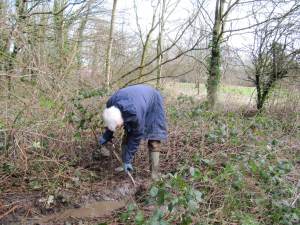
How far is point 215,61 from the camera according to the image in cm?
1065

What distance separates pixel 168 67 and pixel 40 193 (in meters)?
12.2

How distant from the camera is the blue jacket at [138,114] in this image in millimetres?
4500

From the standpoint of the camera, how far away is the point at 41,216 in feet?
13.5

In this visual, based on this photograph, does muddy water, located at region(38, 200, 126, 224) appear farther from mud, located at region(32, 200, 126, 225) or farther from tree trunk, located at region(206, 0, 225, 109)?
tree trunk, located at region(206, 0, 225, 109)

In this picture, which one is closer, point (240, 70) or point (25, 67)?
point (25, 67)

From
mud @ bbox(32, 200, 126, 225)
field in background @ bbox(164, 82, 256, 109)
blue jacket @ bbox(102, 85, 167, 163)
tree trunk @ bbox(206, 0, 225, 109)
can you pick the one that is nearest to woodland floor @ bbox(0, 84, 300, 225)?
mud @ bbox(32, 200, 126, 225)

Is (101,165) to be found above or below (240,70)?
below

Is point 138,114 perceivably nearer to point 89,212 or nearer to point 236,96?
point 89,212

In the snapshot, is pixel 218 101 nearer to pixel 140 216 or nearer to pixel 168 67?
pixel 168 67

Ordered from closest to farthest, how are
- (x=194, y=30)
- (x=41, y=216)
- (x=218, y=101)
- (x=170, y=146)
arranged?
1. (x=41, y=216)
2. (x=170, y=146)
3. (x=194, y=30)
4. (x=218, y=101)

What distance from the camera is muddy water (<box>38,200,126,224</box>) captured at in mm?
4133

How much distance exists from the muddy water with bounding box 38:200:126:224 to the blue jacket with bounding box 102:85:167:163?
Answer: 651mm

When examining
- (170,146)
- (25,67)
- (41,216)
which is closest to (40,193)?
(41,216)

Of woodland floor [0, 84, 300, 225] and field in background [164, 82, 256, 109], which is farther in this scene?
field in background [164, 82, 256, 109]
